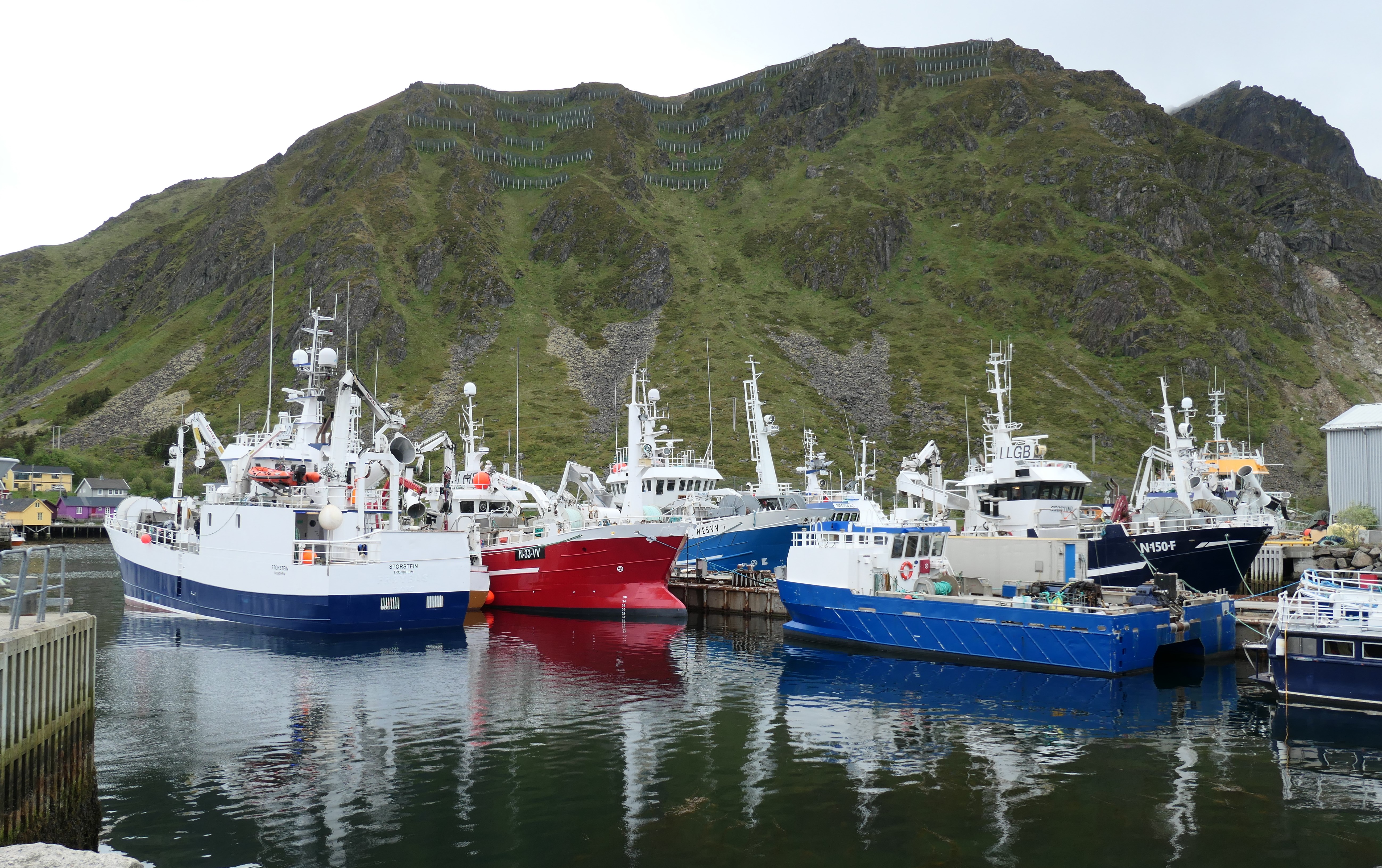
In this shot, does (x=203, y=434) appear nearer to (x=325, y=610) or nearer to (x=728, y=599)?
(x=325, y=610)

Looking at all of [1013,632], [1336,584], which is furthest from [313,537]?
[1336,584]

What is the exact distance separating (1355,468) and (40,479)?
14640 centimetres

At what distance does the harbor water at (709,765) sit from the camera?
669 inches

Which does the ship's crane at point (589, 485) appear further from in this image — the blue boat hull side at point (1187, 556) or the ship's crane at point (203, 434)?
the blue boat hull side at point (1187, 556)

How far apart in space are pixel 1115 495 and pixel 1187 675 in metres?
41.5

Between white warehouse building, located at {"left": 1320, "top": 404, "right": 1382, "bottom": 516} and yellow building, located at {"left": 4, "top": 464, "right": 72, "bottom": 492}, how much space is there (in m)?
143

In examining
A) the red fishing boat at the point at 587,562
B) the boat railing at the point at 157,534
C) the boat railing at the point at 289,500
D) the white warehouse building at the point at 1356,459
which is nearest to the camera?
the boat railing at the point at 289,500

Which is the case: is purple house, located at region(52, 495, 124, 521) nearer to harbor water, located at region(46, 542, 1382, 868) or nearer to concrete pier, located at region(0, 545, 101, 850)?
harbor water, located at region(46, 542, 1382, 868)

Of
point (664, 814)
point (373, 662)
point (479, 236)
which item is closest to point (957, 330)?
point (479, 236)

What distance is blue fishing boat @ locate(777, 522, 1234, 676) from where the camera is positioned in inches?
1261

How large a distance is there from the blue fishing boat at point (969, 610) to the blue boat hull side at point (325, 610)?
1464 centimetres

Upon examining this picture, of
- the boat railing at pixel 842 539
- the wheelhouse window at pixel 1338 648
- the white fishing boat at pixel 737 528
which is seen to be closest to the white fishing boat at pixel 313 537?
the white fishing boat at pixel 737 528

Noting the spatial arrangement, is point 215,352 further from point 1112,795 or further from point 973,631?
point 1112,795

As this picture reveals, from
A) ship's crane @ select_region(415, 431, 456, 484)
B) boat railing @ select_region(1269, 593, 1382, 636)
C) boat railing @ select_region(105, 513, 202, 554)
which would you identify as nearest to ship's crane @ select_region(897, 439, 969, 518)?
boat railing @ select_region(1269, 593, 1382, 636)
